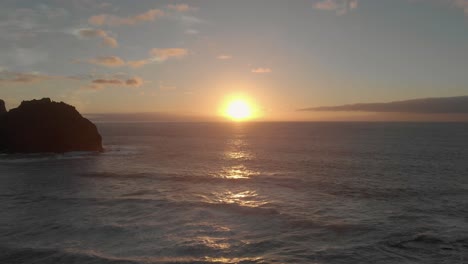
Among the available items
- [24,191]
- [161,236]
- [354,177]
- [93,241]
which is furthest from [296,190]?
[24,191]

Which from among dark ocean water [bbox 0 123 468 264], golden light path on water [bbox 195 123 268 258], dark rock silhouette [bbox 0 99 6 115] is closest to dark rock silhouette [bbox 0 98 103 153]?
dark rock silhouette [bbox 0 99 6 115]

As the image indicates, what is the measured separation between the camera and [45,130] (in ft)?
247

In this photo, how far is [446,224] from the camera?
77.9 ft

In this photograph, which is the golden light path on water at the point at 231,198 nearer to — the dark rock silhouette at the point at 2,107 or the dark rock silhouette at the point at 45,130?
the dark rock silhouette at the point at 45,130

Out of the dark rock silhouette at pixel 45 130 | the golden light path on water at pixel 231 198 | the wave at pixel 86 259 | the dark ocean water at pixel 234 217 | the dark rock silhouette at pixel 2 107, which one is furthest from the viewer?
the dark rock silhouette at pixel 2 107

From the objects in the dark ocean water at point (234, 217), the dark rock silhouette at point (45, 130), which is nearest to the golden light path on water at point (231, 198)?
the dark ocean water at point (234, 217)

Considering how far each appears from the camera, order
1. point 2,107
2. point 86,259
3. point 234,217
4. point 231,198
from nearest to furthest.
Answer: point 86,259 → point 234,217 → point 231,198 → point 2,107

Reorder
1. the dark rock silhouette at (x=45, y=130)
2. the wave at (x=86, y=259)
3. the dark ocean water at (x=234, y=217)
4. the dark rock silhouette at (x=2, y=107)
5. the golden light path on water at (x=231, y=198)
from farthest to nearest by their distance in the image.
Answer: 1. the dark rock silhouette at (x=2, y=107)
2. the dark rock silhouette at (x=45, y=130)
3. the golden light path on water at (x=231, y=198)
4. the dark ocean water at (x=234, y=217)
5. the wave at (x=86, y=259)

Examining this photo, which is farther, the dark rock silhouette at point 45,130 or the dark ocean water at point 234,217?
the dark rock silhouette at point 45,130

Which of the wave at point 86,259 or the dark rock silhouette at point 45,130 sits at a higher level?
the dark rock silhouette at point 45,130

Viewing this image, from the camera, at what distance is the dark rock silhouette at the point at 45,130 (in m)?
74.5

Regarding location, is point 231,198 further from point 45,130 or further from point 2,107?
point 2,107

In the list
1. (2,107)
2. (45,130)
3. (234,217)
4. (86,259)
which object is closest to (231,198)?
(234,217)

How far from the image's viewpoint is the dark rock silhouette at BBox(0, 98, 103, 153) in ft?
244
